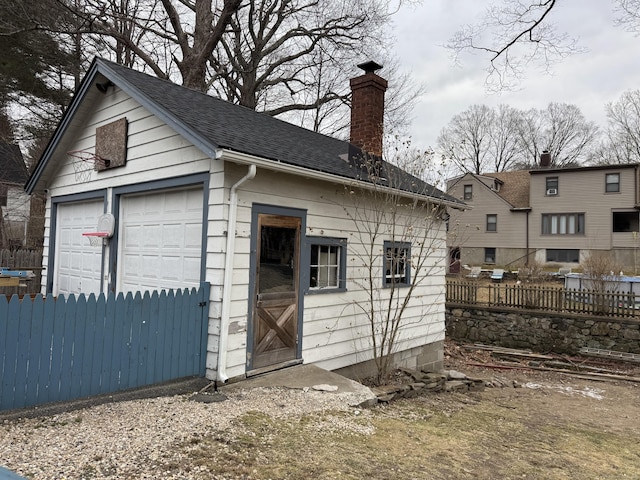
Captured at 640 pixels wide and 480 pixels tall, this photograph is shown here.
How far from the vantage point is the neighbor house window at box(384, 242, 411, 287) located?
27.5 feet

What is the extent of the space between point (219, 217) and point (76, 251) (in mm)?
4681

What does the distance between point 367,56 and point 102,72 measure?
15.0m

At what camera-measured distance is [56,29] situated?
13664 millimetres

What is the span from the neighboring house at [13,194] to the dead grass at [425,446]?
23.8 m

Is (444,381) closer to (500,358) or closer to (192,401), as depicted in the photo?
(192,401)

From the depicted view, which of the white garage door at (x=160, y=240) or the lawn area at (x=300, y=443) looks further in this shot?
the white garage door at (x=160, y=240)

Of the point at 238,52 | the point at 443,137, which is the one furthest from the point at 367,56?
the point at 443,137

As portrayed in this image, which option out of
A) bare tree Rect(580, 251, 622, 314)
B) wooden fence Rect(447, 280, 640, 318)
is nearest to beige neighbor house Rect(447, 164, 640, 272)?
bare tree Rect(580, 251, 622, 314)

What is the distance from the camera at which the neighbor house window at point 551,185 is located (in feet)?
93.3

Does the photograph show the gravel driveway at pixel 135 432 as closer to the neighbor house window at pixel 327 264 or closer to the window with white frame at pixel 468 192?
the neighbor house window at pixel 327 264

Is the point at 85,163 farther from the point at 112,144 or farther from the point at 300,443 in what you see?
the point at 300,443

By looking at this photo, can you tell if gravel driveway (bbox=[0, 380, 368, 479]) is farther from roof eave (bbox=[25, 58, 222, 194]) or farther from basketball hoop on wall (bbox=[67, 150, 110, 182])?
basketball hoop on wall (bbox=[67, 150, 110, 182])

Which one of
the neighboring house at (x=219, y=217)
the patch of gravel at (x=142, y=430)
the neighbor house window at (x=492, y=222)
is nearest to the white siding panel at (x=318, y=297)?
the neighboring house at (x=219, y=217)

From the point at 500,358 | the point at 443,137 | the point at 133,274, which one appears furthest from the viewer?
the point at 443,137
